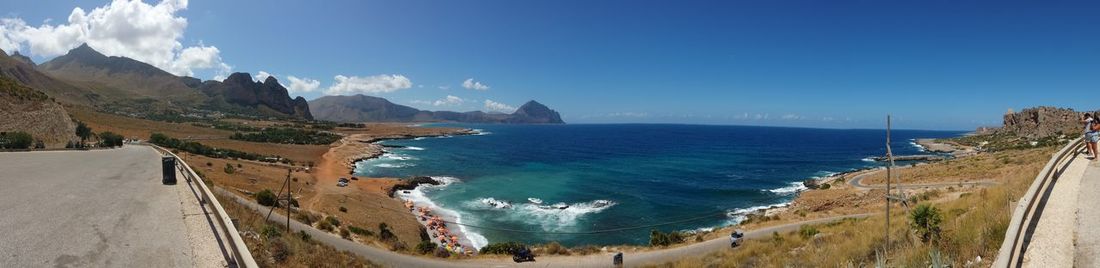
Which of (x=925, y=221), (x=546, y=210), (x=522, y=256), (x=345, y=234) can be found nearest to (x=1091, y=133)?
(x=925, y=221)

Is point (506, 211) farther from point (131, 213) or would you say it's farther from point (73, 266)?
point (73, 266)

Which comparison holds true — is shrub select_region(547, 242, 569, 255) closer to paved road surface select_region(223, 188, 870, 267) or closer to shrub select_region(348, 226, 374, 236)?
paved road surface select_region(223, 188, 870, 267)

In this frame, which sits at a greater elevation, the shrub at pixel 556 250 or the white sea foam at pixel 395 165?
the white sea foam at pixel 395 165

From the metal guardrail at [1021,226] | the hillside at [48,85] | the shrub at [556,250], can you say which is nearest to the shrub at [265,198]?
the shrub at [556,250]

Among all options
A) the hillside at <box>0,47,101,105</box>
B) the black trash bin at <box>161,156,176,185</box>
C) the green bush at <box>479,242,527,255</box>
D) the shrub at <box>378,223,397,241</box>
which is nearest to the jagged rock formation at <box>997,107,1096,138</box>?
the green bush at <box>479,242,527,255</box>

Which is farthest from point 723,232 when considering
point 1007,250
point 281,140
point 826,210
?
point 281,140

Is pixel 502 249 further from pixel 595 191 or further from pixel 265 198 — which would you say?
pixel 595 191

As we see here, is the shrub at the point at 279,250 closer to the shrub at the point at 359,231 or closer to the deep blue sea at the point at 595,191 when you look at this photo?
the shrub at the point at 359,231
